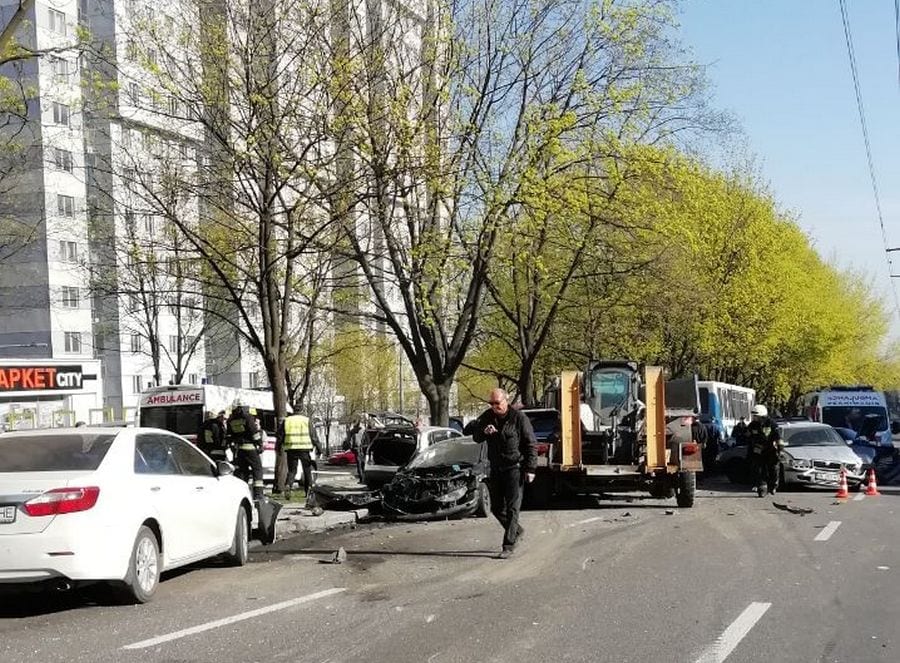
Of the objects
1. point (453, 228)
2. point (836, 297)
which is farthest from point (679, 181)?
point (836, 297)

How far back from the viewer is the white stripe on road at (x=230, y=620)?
7.50 metres

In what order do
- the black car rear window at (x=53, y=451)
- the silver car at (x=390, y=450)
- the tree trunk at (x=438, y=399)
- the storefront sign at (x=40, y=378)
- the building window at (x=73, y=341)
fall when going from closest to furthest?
the black car rear window at (x=53, y=451) → the silver car at (x=390, y=450) → the tree trunk at (x=438, y=399) → the storefront sign at (x=40, y=378) → the building window at (x=73, y=341)

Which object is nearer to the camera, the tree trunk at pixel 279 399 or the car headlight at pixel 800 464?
the tree trunk at pixel 279 399

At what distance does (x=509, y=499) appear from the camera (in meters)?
11.6

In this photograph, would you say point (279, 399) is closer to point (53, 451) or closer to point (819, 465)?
point (819, 465)

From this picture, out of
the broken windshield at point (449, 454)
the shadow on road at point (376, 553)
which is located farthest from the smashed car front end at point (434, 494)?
the shadow on road at point (376, 553)

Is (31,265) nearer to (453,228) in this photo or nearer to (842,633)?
(453,228)

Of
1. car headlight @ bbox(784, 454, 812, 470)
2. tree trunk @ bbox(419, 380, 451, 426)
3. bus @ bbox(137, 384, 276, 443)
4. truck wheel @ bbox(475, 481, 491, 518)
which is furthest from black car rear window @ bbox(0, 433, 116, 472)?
bus @ bbox(137, 384, 276, 443)

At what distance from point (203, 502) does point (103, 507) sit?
1.88 metres

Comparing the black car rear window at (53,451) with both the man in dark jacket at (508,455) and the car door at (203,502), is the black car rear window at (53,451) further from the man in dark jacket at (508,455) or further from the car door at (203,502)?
the man in dark jacket at (508,455)

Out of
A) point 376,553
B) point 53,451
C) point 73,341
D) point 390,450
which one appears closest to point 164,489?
point 53,451

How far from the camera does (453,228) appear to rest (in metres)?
24.3

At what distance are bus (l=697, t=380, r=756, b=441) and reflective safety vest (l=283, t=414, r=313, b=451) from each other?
50.5 feet

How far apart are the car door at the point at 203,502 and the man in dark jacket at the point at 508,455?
2710 millimetres
